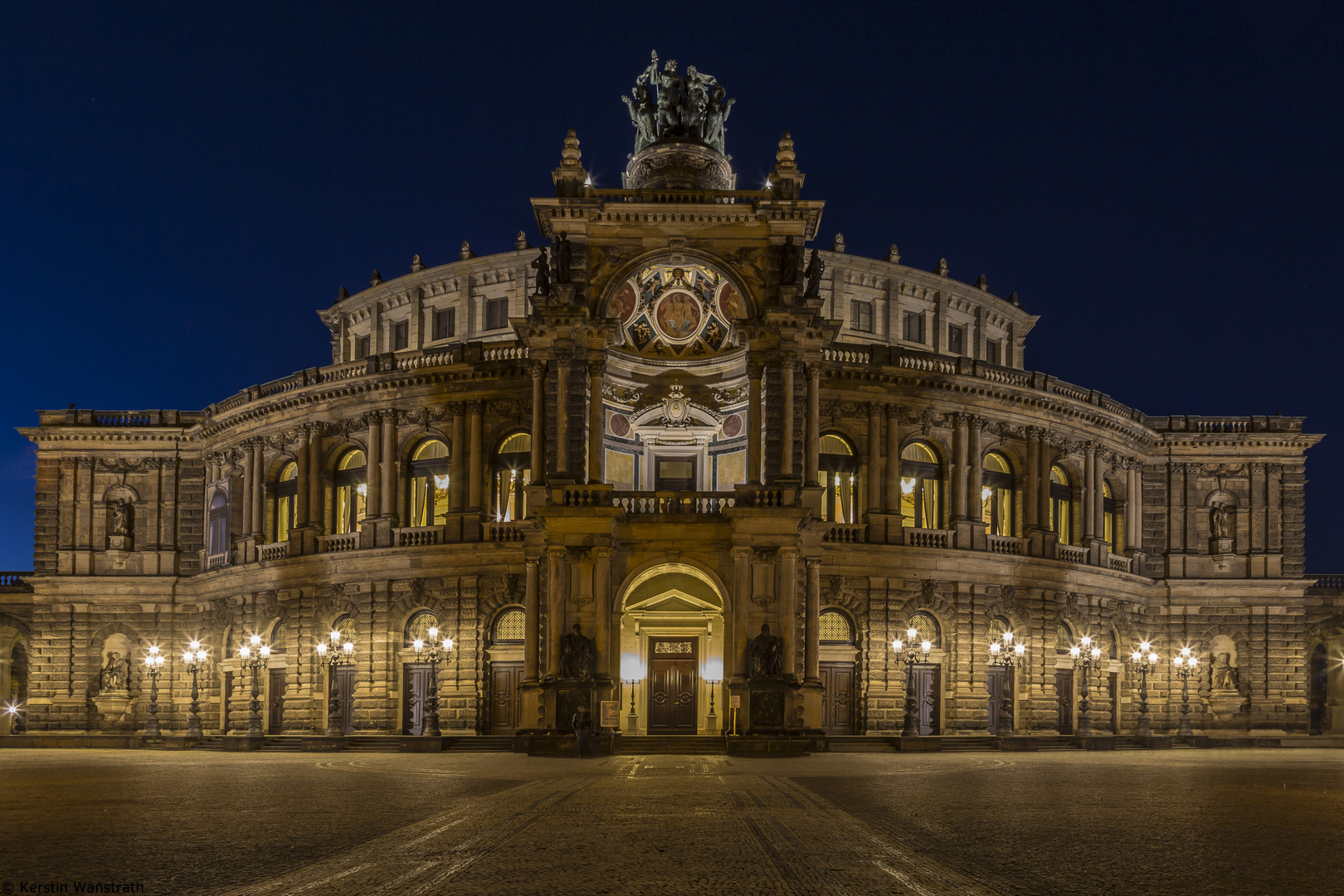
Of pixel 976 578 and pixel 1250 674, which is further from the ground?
pixel 976 578

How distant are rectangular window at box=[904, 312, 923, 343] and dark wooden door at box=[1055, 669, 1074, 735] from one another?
17.2 meters

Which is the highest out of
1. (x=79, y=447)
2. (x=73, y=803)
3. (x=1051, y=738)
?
(x=79, y=447)

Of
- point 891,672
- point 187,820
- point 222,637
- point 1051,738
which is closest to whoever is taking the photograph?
point 187,820

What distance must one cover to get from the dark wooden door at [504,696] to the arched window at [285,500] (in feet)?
40.2

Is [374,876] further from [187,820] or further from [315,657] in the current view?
[315,657]

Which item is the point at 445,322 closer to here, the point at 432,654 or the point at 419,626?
the point at 419,626

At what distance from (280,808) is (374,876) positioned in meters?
7.13

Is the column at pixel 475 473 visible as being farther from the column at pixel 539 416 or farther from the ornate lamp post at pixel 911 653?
the ornate lamp post at pixel 911 653

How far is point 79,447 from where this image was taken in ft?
190

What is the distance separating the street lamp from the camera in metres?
48.4

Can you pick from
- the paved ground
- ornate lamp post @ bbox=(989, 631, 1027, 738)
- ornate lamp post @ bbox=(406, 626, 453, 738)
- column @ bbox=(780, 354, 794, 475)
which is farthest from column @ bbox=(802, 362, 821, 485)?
the paved ground

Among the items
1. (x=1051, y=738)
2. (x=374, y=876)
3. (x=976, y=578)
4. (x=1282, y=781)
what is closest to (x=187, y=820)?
(x=374, y=876)

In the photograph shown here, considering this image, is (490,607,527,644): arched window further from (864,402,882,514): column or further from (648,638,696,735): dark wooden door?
(864,402,882,514): column

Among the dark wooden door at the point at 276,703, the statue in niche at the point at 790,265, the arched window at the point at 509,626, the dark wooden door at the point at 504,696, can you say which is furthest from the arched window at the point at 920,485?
the dark wooden door at the point at 276,703
